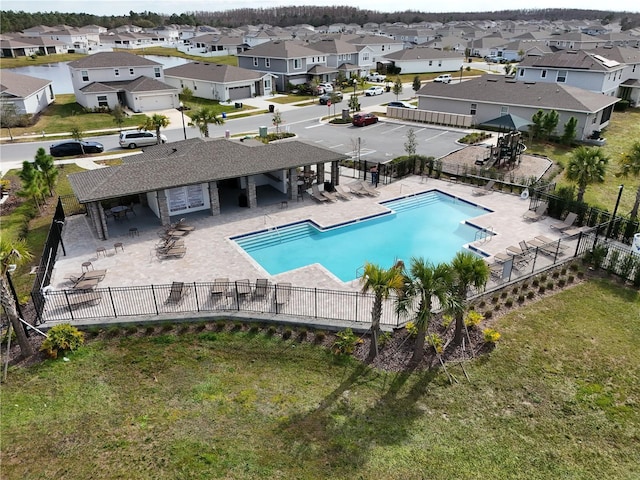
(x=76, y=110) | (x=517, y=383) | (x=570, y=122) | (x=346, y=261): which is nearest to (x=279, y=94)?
(x=76, y=110)

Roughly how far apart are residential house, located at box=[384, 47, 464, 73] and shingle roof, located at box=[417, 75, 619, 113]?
3829 centimetres

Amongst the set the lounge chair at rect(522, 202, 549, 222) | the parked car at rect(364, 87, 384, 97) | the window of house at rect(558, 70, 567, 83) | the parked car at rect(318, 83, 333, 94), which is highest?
the window of house at rect(558, 70, 567, 83)

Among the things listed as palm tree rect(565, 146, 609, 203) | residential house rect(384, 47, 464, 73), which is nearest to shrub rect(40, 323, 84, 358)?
palm tree rect(565, 146, 609, 203)

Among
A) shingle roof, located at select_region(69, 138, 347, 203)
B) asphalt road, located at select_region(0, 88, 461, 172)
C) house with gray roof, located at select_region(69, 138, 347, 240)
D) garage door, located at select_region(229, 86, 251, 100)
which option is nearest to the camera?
shingle roof, located at select_region(69, 138, 347, 203)

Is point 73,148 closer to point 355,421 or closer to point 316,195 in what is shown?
point 316,195

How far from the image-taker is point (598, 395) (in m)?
14.1

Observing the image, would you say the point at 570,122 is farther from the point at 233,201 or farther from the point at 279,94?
the point at 279,94

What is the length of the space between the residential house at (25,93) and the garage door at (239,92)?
23602 mm

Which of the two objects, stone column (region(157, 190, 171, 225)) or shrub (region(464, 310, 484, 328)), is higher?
stone column (region(157, 190, 171, 225))

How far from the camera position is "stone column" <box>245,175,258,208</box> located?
27416mm

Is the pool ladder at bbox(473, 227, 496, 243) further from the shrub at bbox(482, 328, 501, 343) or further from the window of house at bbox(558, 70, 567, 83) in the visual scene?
the window of house at bbox(558, 70, 567, 83)

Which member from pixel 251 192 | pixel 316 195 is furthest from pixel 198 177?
pixel 316 195

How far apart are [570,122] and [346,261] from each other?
2996 cm

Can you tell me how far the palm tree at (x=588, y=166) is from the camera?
2541 cm
